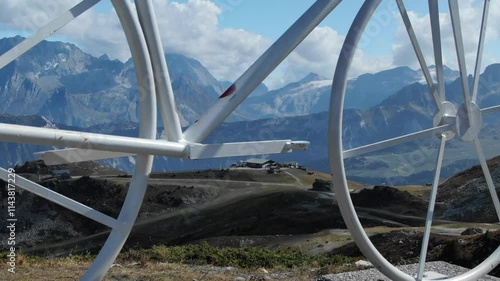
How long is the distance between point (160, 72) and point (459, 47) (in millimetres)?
4292

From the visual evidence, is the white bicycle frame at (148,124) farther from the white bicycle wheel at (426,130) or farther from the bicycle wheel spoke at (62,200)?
the white bicycle wheel at (426,130)

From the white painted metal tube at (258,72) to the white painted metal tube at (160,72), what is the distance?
0.17 m

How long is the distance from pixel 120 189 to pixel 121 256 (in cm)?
6385

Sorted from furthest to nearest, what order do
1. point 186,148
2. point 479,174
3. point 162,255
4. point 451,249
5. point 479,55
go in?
point 479,174 → point 162,255 → point 451,249 → point 479,55 → point 186,148

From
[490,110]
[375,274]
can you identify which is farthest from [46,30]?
[375,274]

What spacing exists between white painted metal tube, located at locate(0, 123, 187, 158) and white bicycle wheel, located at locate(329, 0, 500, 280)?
163 cm

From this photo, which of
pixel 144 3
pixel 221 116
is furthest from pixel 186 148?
pixel 144 3

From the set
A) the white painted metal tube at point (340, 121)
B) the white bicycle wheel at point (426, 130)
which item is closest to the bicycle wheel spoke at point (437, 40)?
the white bicycle wheel at point (426, 130)

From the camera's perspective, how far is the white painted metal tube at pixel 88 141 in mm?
5348

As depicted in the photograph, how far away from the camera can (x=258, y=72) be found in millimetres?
7223

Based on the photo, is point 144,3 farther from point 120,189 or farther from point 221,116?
point 120,189

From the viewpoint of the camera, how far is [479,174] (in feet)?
251

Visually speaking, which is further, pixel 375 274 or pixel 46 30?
pixel 375 274

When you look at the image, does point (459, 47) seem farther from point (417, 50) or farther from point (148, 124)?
point (148, 124)
